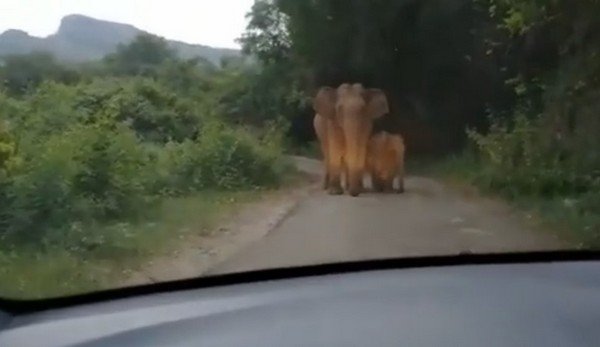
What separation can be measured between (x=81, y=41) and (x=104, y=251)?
282 mm

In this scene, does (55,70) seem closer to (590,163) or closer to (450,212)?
(450,212)

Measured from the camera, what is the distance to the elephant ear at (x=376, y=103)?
5.16 feet

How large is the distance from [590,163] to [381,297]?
46 centimetres

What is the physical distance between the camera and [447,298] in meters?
1.33

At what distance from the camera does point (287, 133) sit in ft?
5.18

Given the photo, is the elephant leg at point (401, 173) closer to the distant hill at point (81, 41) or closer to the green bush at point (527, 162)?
the green bush at point (527, 162)

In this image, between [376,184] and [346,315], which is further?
[376,184]

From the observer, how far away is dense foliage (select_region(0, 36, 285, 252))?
1429 mm

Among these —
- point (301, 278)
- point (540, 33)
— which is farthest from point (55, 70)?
point (540, 33)

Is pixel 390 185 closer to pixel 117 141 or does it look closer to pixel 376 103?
pixel 376 103

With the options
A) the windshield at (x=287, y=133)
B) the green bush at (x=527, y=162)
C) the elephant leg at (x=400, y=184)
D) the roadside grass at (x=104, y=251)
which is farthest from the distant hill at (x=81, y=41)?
the green bush at (x=527, y=162)

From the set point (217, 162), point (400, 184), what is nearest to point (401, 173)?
point (400, 184)

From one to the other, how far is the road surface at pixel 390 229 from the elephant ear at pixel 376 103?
11cm

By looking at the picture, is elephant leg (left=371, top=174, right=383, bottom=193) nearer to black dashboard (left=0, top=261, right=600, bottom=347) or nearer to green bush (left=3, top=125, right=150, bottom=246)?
black dashboard (left=0, top=261, right=600, bottom=347)
